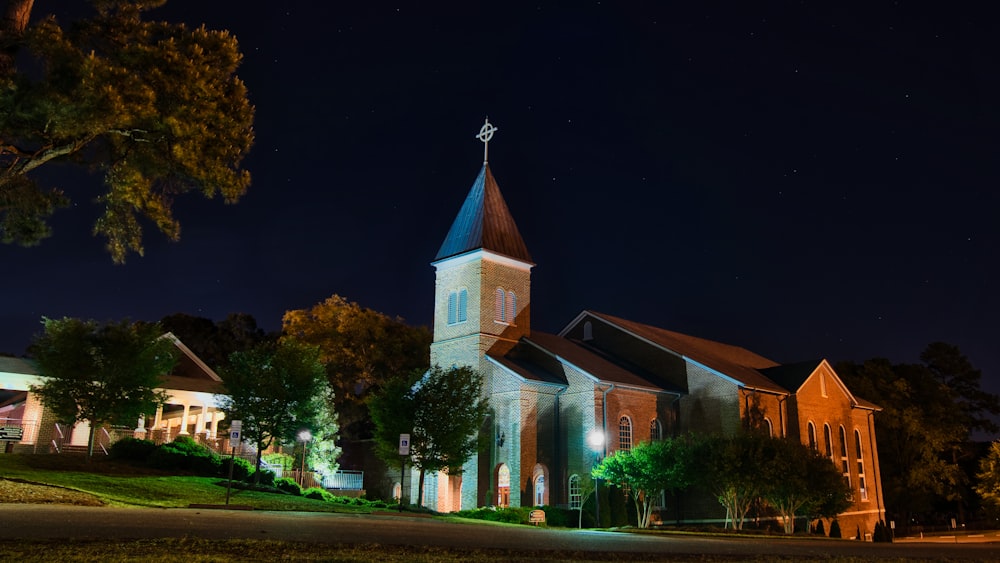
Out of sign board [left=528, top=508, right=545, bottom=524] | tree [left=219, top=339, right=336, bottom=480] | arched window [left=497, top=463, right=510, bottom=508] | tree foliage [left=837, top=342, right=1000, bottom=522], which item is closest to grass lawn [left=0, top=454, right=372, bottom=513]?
tree [left=219, top=339, right=336, bottom=480]

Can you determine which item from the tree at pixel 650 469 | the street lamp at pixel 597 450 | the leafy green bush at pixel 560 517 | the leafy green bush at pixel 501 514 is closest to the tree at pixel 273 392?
the leafy green bush at pixel 501 514

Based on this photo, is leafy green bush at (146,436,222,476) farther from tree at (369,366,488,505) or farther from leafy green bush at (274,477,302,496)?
tree at (369,366,488,505)

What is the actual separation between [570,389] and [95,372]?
835 inches

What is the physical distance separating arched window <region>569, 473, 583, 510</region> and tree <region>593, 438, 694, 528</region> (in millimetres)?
2427

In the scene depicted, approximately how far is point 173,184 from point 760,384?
111ft

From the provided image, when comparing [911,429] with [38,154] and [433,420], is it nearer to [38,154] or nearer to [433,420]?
[433,420]

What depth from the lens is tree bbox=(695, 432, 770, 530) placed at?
32.4m

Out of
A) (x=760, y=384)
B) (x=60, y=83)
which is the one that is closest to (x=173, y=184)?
(x=60, y=83)

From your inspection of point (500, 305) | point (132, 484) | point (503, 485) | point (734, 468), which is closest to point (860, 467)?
point (734, 468)

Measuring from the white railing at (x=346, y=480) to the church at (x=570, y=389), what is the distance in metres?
6.05

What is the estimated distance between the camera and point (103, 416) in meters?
32.8

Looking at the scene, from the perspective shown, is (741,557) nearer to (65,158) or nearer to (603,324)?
(65,158)

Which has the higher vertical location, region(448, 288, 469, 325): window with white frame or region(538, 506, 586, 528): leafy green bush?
region(448, 288, 469, 325): window with white frame

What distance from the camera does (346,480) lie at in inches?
1768
